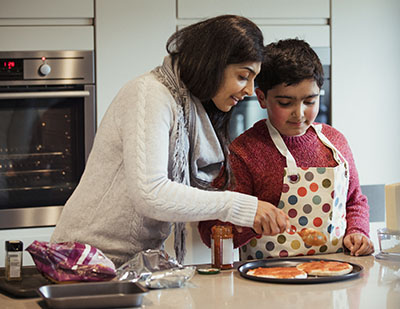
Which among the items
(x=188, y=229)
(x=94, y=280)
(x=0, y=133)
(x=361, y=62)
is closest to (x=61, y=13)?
(x=0, y=133)

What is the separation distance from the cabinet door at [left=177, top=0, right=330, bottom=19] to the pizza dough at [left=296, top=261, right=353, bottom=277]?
1.49 meters

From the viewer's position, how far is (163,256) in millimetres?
1464

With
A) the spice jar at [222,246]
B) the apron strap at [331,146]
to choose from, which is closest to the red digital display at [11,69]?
the apron strap at [331,146]

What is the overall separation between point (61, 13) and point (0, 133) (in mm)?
543

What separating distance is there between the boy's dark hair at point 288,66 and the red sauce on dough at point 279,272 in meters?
0.56

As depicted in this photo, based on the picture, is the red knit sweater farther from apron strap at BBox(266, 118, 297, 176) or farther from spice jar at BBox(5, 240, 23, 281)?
spice jar at BBox(5, 240, 23, 281)

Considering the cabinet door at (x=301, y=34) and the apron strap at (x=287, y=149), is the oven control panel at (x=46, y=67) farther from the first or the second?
the apron strap at (x=287, y=149)

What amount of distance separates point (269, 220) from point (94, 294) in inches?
16.9

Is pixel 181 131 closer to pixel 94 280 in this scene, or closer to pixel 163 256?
pixel 163 256

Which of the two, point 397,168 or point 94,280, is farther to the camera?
point 397,168

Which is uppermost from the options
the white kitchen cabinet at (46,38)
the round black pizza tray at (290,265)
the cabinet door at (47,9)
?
the cabinet door at (47,9)

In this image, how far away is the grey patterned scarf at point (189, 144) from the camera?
4.93 ft

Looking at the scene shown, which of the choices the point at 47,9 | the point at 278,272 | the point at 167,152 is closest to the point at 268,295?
the point at 278,272

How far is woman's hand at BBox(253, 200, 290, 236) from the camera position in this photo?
1424 mm
